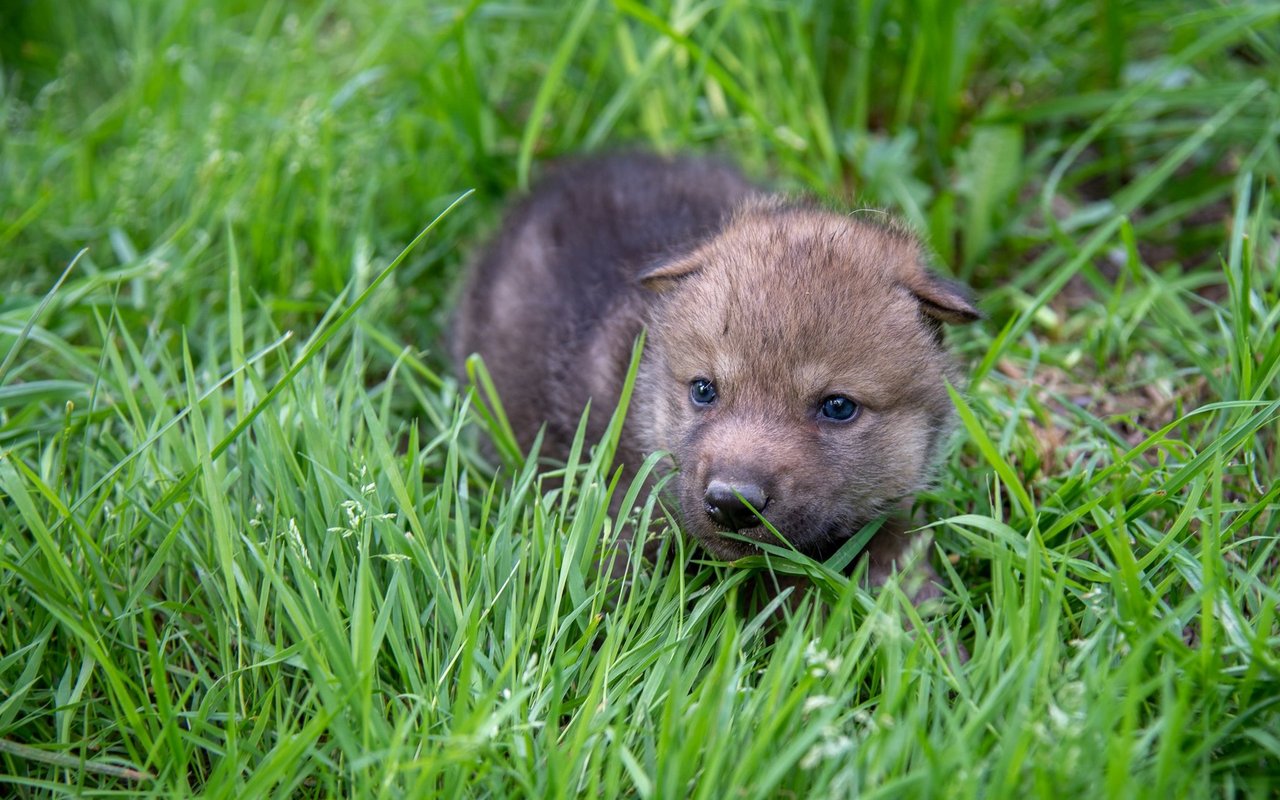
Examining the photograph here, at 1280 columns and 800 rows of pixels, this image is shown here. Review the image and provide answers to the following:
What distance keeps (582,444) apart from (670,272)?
542 mm

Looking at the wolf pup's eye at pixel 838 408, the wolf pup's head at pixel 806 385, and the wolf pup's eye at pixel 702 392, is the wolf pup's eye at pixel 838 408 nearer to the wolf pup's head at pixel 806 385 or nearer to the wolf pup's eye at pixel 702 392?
the wolf pup's head at pixel 806 385

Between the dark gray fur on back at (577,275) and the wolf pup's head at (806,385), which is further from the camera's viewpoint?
the dark gray fur on back at (577,275)

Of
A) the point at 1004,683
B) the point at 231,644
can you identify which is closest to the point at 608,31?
the point at 231,644

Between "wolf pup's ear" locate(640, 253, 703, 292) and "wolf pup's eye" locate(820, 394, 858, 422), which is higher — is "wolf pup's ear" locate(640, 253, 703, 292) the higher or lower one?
the higher one

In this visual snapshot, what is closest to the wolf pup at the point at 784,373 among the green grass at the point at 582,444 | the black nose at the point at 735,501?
the black nose at the point at 735,501

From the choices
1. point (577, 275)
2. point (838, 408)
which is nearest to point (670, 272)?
point (838, 408)

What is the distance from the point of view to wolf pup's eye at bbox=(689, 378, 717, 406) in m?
2.96

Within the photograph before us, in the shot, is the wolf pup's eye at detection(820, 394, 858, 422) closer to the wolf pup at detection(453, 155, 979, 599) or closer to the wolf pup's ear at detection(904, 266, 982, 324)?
the wolf pup at detection(453, 155, 979, 599)

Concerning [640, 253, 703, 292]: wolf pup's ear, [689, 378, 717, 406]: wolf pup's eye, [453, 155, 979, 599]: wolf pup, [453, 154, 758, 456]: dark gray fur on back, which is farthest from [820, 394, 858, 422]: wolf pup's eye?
[453, 154, 758, 456]: dark gray fur on back

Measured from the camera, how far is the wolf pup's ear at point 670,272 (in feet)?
10.5

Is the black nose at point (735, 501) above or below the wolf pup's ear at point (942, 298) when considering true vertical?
below

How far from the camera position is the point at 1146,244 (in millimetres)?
4727

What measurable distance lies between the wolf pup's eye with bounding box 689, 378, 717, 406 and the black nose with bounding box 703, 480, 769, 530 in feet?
1.21

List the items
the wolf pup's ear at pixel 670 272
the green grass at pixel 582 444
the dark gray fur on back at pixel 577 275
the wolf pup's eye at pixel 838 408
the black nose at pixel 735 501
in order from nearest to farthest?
the green grass at pixel 582 444 → the black nose at pixel 735 501 → the wolf pup's eye at pixel 838 408 → the wolf pup's ear at pixel 670 272 → the dark gray fur on back at pixel 577 275
